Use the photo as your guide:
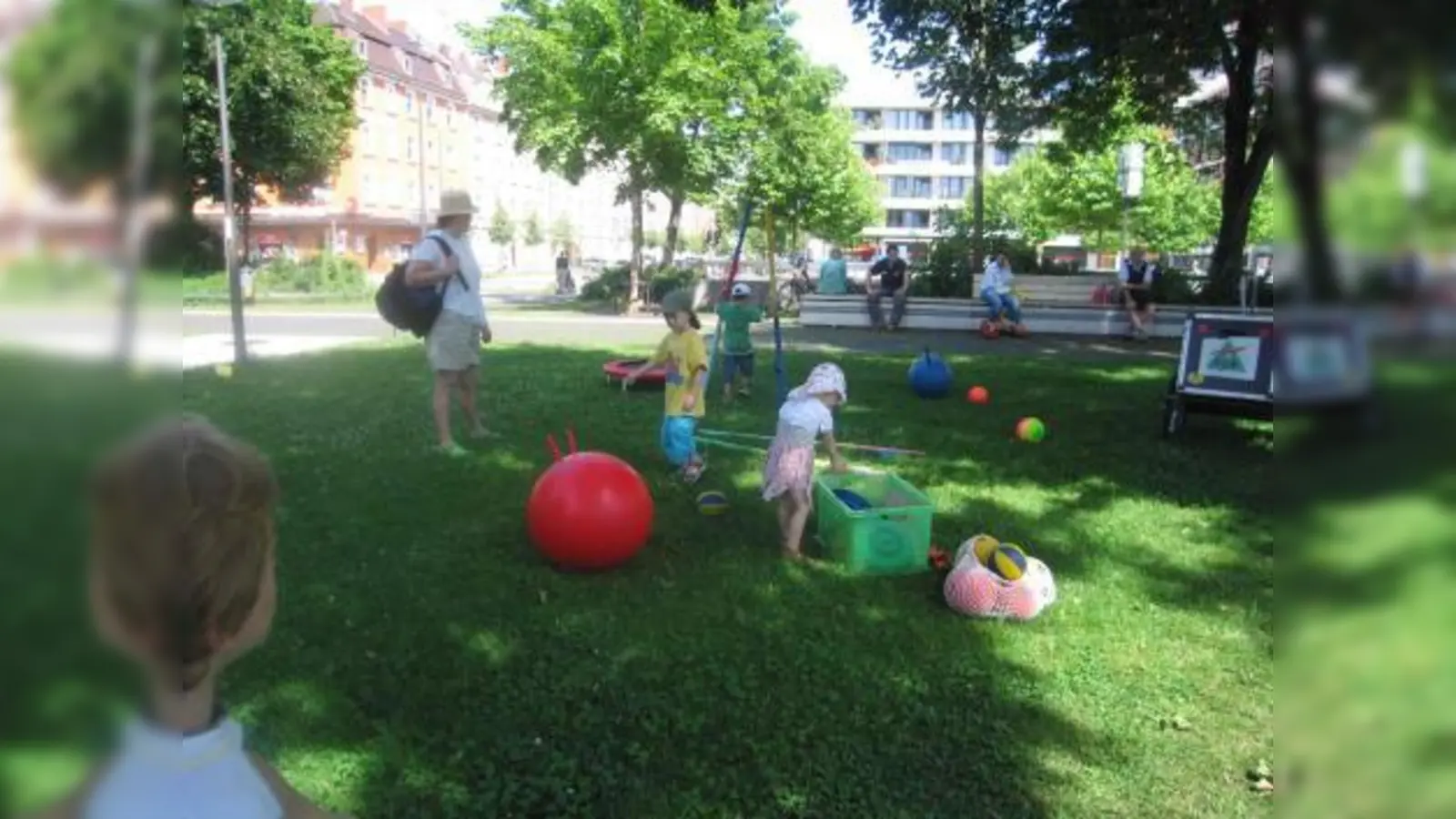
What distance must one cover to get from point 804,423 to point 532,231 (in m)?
62.4

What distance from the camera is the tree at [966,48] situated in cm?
1584

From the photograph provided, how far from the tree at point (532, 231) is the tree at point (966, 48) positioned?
47.3 m

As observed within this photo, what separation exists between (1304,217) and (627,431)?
30.5 feet

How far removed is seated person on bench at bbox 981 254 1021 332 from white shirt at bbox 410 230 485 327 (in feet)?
44.3

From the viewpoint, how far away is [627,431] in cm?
963

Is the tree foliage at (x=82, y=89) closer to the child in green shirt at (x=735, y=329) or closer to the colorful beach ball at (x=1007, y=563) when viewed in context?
the colorful beach ball at (x=1007, y=563)

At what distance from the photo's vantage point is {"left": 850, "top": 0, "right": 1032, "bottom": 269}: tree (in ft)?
52.0

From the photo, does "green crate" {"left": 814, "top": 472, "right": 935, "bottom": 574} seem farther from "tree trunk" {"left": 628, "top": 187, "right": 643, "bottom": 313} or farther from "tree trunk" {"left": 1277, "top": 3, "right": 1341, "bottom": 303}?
"tree trunk" {"left": 628, "top": 187, "right": 643, "bottom": 313}

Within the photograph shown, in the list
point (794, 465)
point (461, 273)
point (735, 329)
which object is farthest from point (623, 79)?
point (794, 465)

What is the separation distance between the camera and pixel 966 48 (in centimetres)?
1881

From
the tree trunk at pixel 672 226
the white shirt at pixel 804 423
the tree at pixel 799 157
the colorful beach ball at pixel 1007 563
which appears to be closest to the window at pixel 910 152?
the tree at pixel 799 157

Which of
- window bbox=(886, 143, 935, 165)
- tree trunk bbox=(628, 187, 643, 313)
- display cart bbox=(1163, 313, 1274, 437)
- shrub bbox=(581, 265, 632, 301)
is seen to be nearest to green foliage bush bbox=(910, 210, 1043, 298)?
tree trunk bbox=(628, 187, 643, 313)

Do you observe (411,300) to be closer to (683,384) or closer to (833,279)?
(683,384)

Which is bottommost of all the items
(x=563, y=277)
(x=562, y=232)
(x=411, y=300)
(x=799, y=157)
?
(x=411, y=300)
